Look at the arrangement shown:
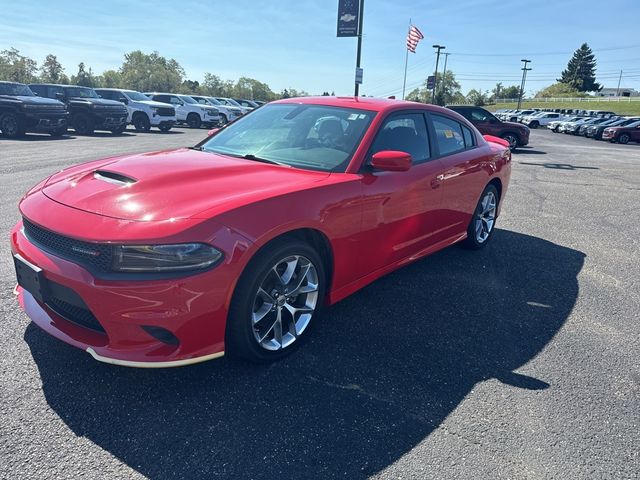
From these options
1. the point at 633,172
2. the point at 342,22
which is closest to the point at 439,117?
the point at 633,172

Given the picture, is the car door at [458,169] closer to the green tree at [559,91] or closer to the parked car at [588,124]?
the parked car at [588,124]

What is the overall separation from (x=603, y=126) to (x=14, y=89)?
108 feet

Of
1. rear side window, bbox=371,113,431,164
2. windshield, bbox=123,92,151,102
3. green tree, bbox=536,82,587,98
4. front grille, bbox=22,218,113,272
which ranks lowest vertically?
front grille, bbox=22,218,113,272

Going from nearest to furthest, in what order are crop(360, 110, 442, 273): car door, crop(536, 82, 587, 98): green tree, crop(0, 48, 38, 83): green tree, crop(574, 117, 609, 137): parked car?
1. crop(360, 110, 442, 273): car door
2. crop(574, 117, 609, 137): parked car
3. crop(0, 48, 38, 83): green tree
4. crop(536, 82, 587, 98): green tree

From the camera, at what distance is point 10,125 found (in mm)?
15305

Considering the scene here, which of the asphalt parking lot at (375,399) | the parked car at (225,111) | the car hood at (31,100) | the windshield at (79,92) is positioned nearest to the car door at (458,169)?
the asphalt parking lot at (375,399)

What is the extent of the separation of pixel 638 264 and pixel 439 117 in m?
2.98

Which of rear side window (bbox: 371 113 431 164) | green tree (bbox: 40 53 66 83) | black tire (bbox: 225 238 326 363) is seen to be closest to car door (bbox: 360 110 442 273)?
rear side window (bbox: 371 113 431 164)

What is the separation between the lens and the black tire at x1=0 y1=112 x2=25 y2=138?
15.2 m

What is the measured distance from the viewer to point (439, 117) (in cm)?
459

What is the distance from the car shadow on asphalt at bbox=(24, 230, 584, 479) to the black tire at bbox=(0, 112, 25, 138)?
50.6ft

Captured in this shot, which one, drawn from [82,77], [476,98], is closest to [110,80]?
[82,77]

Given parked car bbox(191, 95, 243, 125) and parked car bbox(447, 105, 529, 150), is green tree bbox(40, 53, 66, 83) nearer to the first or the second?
parked car bbox(191, 95, 243, 125)

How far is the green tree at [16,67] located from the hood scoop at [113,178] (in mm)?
81050
